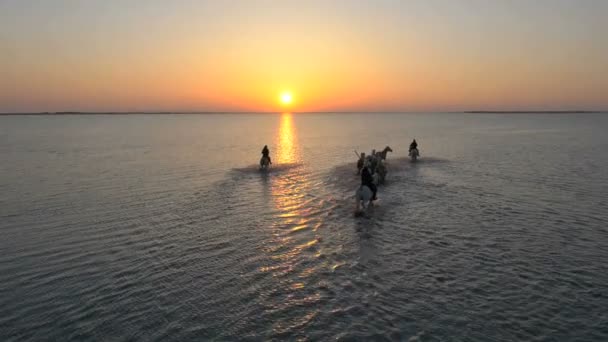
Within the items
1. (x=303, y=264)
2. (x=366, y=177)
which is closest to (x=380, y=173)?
(x=366, y=177)

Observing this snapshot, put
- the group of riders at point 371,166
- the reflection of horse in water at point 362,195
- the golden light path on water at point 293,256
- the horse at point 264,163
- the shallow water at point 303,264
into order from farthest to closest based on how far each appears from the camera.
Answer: the horse at point 264,163 → the group of riders at point 371,166 → the reflection of horse in water at point 362,195 → the golden light path on water at point 293,256 → the shallow water at point 303,264

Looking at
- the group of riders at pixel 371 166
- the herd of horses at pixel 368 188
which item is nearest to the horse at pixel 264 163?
the group of riders at pixel 371 166

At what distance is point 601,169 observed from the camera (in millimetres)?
35312

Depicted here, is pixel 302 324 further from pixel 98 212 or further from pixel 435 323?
pixel 98 212

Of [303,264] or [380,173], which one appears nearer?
[303,264]

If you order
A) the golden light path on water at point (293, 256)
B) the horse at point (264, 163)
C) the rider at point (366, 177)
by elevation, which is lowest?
the golden light path on water at point (293, 256)

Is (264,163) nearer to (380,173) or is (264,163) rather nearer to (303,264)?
(380,173)

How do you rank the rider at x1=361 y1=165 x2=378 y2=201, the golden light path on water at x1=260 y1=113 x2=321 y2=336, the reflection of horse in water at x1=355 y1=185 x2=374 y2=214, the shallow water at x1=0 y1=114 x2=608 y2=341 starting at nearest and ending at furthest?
the shallow water at x1=0 y1=114 x2=608 y2=341, the golden light path on water at x1=260 y1=113 x2=321 y2=336, the reflection of horse in water at x1=355 y1=185 x2=374 y2=214, the rider at x1=361 y1=165 x2=378 y2=201

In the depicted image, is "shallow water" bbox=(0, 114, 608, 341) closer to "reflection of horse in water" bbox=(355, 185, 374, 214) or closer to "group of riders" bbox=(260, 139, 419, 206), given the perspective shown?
"reflection of horse in water" bbox=(355, 185, 374, 214)

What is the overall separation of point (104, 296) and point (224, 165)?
102 ft

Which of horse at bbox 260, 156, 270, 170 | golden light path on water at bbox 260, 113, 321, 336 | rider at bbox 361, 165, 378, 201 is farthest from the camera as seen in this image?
horse at bbox 260, 156, 270, 170

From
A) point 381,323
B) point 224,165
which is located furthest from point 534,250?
point 224,165

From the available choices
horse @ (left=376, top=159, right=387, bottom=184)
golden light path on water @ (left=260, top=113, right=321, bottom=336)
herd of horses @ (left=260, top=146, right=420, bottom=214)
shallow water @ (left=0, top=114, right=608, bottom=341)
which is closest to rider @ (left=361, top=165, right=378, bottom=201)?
herd of horses @ (left=260, top=146, right=420, bottom=214)

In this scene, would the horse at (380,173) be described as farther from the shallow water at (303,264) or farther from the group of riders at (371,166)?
the shallow water at (303,264)
